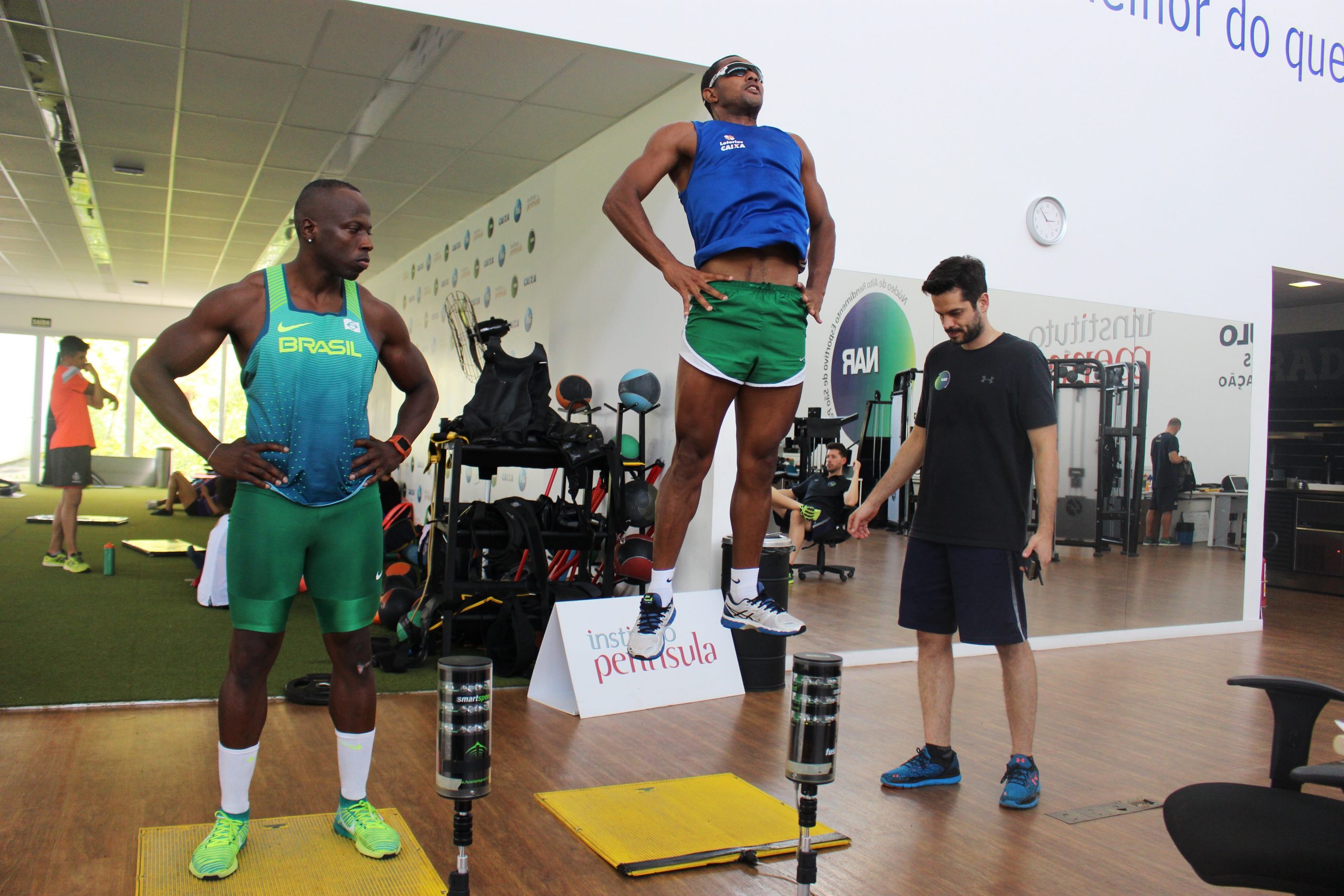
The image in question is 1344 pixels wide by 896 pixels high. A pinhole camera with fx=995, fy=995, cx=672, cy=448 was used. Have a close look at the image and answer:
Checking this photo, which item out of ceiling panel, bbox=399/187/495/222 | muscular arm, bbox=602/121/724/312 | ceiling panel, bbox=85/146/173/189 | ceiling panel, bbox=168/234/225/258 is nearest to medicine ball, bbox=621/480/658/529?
muscular arm, bbox=602/121/724/312

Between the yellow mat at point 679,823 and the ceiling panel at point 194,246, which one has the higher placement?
the ceiling panel at point 194,246

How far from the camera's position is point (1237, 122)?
6445 mm

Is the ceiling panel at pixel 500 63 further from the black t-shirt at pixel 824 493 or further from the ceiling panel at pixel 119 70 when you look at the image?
the black t-shirt at pixel 824 493

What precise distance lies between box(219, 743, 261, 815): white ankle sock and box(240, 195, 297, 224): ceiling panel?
22.2ft

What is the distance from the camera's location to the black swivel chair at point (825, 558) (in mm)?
4910

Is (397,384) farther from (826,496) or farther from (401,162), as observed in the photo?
(401,162)

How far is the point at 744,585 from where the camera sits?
2.43m

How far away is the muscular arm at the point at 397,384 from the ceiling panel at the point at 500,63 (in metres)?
2.15

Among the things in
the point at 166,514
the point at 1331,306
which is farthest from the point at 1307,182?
the point at 166,514

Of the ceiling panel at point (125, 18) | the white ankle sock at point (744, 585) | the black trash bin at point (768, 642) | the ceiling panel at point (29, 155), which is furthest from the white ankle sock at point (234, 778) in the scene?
the ceiling panel at point (29, 155)

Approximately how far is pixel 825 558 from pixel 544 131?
316 centimetres

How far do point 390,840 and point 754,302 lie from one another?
5.27ft

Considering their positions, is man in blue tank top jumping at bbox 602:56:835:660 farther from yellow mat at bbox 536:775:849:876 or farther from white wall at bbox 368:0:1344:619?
white wall at bbox 368:0:1344:619

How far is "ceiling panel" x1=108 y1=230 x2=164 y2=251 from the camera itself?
33.6 feet
